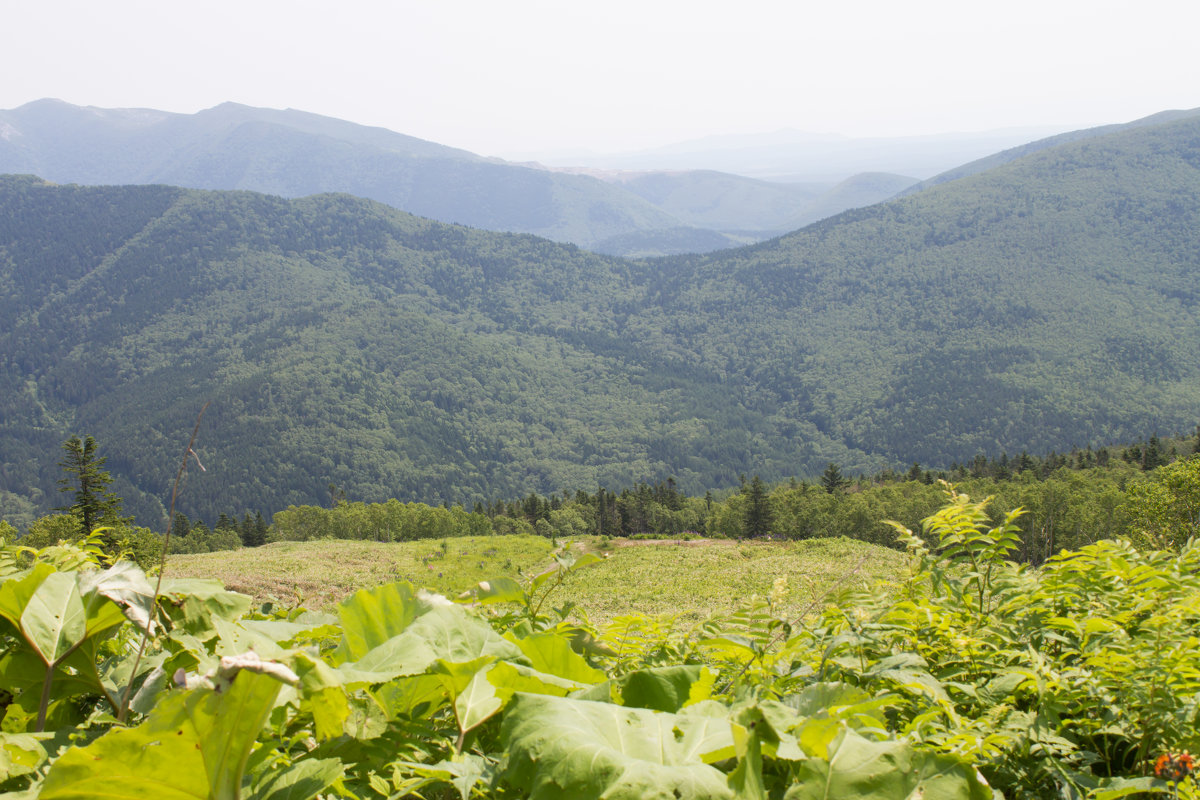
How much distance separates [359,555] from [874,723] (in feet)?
154

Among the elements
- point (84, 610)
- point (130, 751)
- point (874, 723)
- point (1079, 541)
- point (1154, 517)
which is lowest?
point (1079, 541)

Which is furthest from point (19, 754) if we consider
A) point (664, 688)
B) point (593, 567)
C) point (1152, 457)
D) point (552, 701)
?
point (1152, 457)

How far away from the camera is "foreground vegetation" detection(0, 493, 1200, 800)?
0.93 metres

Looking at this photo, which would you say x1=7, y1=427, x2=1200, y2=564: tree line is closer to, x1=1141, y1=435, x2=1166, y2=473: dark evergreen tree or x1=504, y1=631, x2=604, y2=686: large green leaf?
x1=1141, y1=435, x2=1166, y2=473: dark evergreen tree

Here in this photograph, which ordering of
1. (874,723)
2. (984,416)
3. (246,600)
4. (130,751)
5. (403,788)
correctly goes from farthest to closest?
(984,416)
(246,600)
(874,723)
(403,788)
(130,751)

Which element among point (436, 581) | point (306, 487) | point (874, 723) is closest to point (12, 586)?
point (874, 723)

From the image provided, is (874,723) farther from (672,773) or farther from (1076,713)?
(1076,713)

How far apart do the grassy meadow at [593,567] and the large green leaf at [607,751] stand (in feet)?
70.0

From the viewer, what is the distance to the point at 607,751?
0.94 meters

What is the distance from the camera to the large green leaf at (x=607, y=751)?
2.93 feet

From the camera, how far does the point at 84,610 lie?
154cm

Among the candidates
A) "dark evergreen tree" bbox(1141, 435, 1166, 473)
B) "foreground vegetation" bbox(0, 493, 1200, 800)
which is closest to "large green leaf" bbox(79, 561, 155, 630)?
"foreground vegetation" bbox(0, 493, 1200, 800)

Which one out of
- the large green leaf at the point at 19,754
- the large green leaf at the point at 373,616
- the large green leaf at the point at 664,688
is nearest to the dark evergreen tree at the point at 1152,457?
the large green leaf at the point at 664,688

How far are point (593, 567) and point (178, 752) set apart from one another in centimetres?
4042
